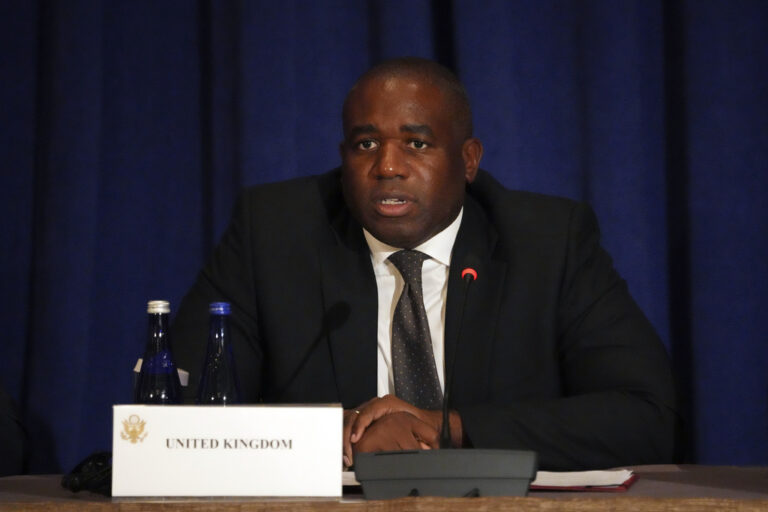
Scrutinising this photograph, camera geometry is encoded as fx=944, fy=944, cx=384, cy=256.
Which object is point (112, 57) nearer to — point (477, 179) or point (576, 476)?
point (477, 179)

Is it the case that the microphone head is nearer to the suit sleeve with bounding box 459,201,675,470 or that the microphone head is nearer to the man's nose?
the suit sleeve with bounding box 459,201,675,470

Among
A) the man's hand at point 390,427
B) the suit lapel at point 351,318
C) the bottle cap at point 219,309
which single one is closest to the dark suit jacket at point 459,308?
the suit lapel at point 351,318

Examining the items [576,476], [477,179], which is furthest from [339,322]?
[576,476]

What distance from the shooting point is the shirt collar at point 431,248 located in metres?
2.28

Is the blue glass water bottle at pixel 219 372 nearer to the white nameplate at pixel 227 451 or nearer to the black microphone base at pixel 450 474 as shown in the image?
the white nameplate at pixel 227 451

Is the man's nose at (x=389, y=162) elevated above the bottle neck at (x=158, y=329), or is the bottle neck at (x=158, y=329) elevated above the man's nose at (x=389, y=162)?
the man's nose at (x=389, y=162)

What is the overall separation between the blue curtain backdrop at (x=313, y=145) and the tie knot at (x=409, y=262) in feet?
2.20

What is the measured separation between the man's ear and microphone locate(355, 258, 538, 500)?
4.18ft

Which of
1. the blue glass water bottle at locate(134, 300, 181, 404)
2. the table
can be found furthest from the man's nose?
the table

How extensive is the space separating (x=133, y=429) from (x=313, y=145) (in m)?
1.78

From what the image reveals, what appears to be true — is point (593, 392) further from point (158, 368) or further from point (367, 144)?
point (158, 368)

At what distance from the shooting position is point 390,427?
1.65m

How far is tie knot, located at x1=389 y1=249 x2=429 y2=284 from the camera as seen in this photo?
7.25 ft

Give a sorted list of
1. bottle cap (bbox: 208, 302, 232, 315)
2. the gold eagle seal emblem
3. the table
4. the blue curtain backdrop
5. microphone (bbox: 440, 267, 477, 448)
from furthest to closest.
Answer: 1. the blue curtain backdrop
2. bottle cap (bbox: 208, 302, 232, 315)
3. microphone (bbox: 440, 267, 477, 448)
4. the gold eagle seal emblem
5. the table
